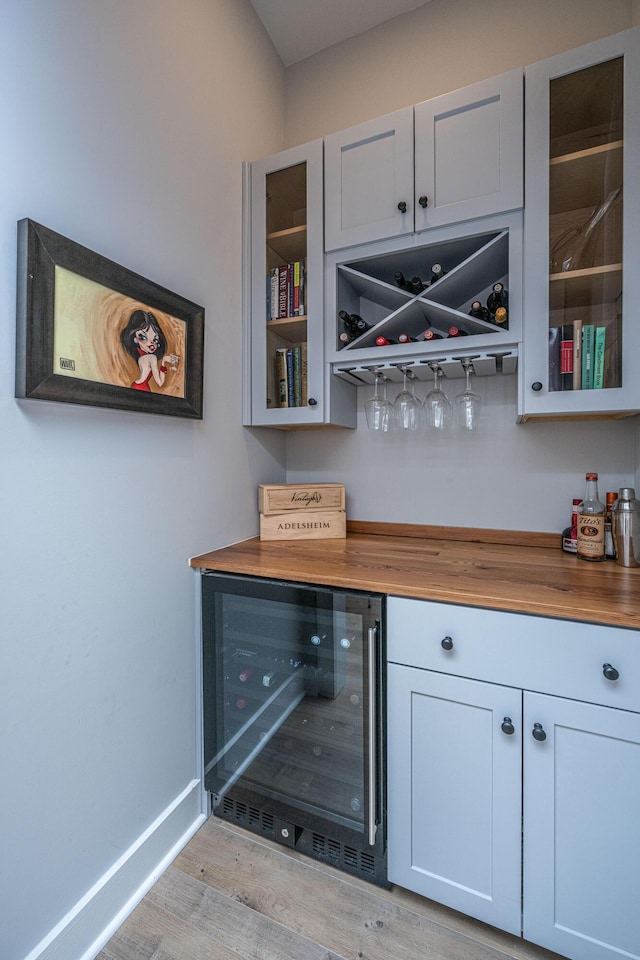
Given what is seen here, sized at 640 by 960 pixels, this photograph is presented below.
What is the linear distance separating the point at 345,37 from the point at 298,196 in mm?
916

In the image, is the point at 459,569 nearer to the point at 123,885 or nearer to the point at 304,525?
the point at 304,525

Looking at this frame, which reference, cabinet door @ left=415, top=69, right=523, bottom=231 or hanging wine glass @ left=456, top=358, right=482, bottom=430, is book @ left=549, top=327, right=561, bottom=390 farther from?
cabinet door @ left=415, top=69, right=523, bottom=231

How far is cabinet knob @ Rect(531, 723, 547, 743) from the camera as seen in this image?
1.00 meters

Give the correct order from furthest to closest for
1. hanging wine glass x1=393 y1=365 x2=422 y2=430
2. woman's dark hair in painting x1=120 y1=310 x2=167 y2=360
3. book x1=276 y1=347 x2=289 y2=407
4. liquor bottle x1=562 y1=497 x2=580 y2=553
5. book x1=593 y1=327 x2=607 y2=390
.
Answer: book x1=276 y1=347 x2=289 y2=407 < hanging wine glass x1=393 y1=365 x2=422 y2=430 < liquor bottle x1=562 y1=497 x2=580 y2=553 < book x1=593 y1=327 x2=607 y2=390 < woman's dark hair in painting x1=120 y1=310 x2=167 y2=360

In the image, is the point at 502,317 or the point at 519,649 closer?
the point at 519,649

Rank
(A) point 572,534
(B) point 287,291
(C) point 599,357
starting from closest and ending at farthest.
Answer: (C) point 599,357
(A) point 572,534
(B) point 287,291

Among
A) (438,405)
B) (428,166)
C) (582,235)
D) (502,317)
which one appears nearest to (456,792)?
(438,405)

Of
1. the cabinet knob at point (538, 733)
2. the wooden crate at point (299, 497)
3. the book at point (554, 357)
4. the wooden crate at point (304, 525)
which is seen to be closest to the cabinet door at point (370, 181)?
the book at point (554, 357)

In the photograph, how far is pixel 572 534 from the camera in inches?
59.2

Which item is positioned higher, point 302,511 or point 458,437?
point 458,437

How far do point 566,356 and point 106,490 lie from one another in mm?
1416

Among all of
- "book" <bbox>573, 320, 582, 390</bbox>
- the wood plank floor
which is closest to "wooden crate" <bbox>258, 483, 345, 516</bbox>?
"book" <bbox>573, 320, 582, 390</bbox>

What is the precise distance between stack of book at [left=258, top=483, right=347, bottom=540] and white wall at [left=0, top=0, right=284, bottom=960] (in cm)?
18

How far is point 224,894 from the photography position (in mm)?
1221
